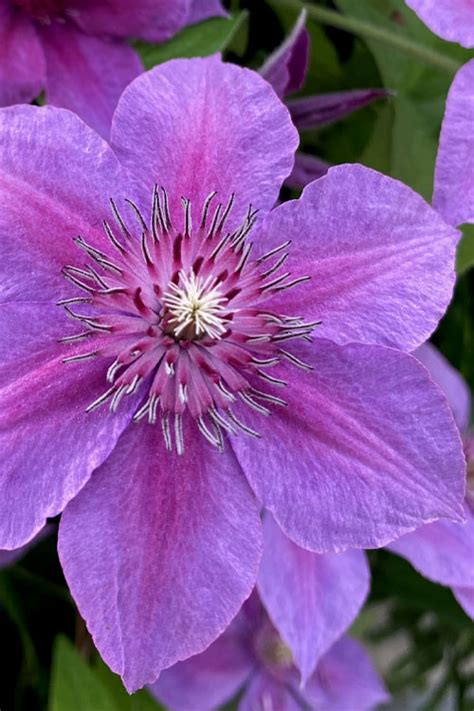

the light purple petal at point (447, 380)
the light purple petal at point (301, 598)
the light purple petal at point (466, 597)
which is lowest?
the light purple petal at point (466, 597)

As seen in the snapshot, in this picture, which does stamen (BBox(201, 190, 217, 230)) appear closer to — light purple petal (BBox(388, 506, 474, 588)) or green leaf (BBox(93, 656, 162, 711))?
light purple petal (BBox(388, 506, 474, 588))

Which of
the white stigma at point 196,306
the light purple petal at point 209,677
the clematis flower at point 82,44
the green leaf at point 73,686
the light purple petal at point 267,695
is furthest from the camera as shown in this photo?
the light purple petal at point 267,695

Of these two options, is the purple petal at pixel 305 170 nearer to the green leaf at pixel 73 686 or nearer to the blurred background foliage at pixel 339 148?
the blurred background foliage at pixel 339 148

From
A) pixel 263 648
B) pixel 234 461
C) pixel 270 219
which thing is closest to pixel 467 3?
pixel 270 219

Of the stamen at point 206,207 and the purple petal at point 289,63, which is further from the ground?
the purple petal at point 289,63

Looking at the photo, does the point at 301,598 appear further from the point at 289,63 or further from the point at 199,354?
the point at 289,63

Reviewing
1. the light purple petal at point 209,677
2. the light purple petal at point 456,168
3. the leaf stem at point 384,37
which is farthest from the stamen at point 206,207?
the light purple petal at point 209,677

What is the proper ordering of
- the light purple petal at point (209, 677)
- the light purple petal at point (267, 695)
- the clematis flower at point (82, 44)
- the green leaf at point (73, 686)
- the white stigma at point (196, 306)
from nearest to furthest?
the white stigma at point (196, 306) → the clematis flower at point (82, 44) → the green leaf at point (73, 686) → the light purple petal at point (209, 677) → the light purple petal at point (267, 695)

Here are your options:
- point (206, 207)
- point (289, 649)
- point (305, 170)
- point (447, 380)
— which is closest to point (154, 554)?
point (206, 207)
